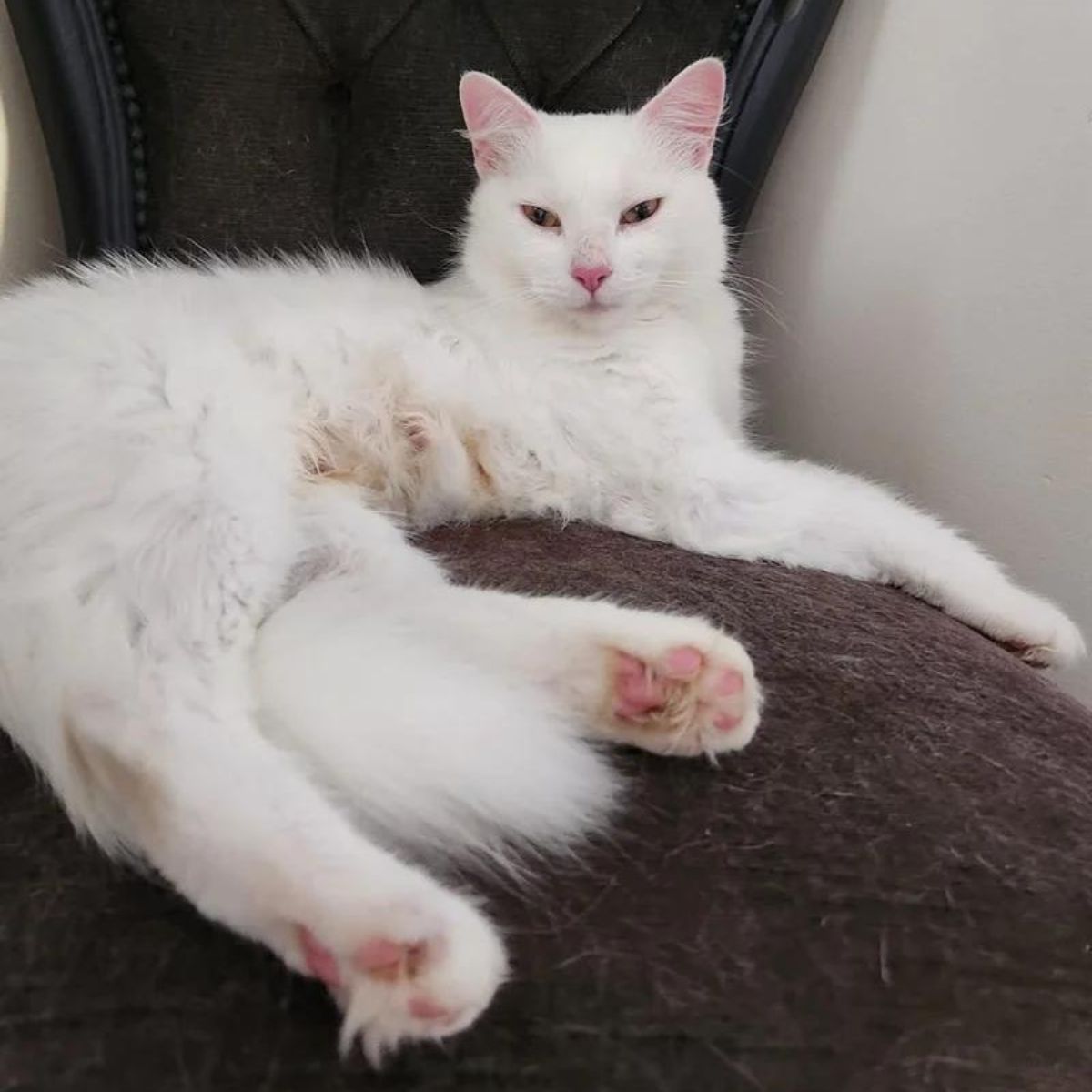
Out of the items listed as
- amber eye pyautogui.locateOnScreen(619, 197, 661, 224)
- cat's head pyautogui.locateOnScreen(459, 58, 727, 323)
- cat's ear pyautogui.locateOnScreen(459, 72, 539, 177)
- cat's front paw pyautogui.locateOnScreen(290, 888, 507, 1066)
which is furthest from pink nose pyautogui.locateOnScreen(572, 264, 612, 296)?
cat's front paw pyautogui.locateOnScreen(290, 888, 507, 1066)

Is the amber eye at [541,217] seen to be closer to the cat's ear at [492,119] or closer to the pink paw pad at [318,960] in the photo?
the cat's ear at [492,119]

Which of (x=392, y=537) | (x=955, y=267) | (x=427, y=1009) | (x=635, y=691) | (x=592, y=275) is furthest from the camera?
(x=955, y=267)

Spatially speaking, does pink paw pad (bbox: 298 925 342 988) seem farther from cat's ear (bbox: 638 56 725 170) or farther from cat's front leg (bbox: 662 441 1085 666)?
cat's ear (bbox: 638 56 725 170)

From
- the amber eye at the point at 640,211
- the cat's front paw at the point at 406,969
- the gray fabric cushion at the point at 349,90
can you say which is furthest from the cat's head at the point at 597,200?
the cat's front paw at the point at 406,969

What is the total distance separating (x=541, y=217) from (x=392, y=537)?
1.79 ft

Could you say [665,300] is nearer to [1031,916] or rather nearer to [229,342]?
[229,342]

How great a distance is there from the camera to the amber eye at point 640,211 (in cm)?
129

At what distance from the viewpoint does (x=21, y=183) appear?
153 centimetres

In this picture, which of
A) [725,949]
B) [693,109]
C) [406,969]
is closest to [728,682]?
[725,949]

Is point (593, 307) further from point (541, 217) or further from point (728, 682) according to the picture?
point (728, 682)

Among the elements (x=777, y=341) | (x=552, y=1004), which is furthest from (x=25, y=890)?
(x=777, y=341)

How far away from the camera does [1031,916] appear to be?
64 cm

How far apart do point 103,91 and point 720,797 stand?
1.33 m

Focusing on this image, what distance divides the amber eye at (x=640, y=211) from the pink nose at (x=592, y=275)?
11 centimetres
